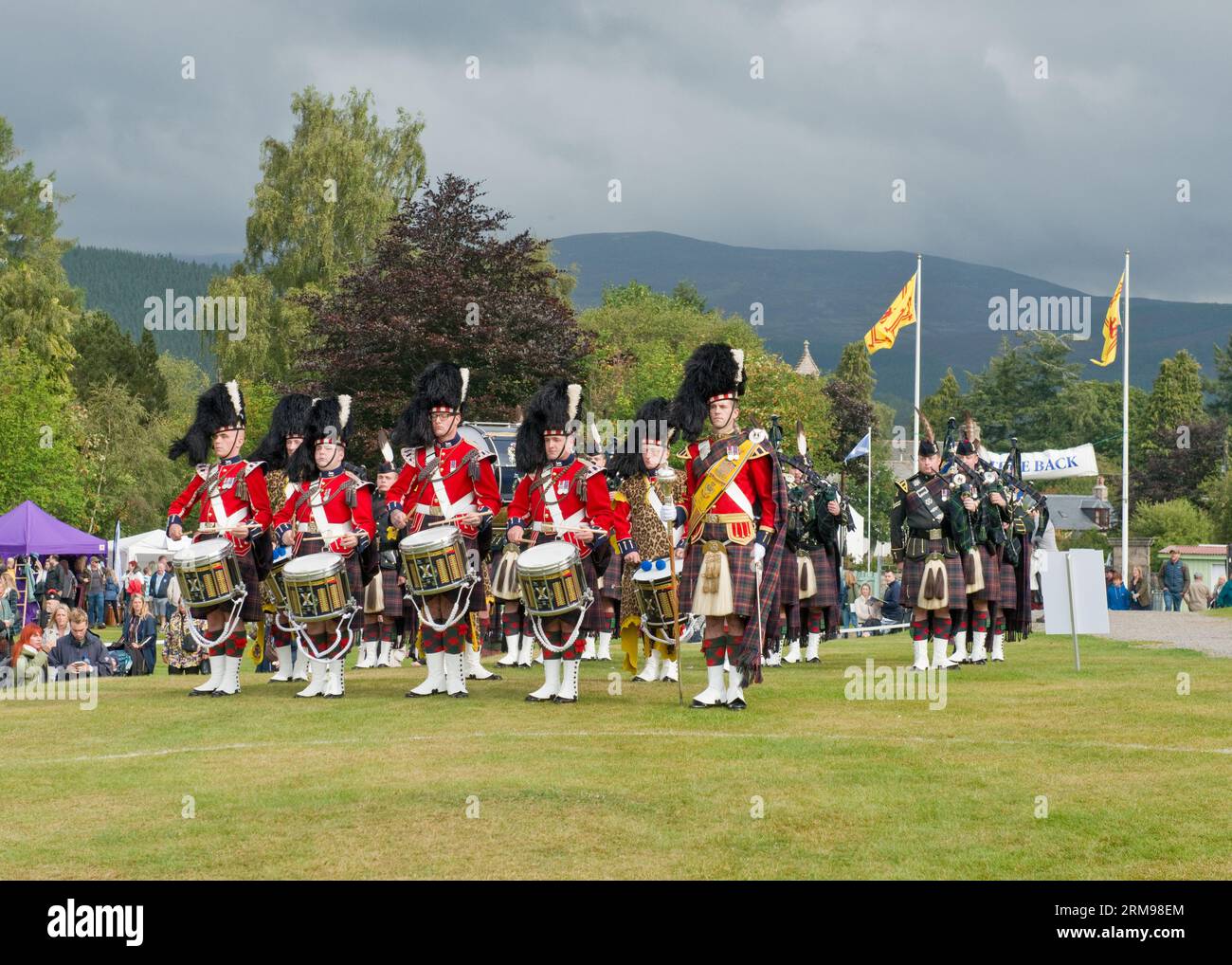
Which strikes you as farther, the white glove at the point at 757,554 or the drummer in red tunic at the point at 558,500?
the drummer in red tunic at the point at 558,500

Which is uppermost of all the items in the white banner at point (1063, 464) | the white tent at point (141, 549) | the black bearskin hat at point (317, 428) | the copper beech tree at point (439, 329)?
the copper beech tree at point (439, 329)

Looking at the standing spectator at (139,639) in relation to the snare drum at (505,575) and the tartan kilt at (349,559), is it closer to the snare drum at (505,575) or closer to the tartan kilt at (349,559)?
the snare drum at (505,575)

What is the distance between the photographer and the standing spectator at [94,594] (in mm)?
32156

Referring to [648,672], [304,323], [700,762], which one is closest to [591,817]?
[700,762]

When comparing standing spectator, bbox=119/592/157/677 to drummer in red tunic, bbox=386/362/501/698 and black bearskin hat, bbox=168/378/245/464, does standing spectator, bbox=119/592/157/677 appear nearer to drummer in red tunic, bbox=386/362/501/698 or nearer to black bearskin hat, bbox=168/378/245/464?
black bearskin hat, bbox=168/378/245/464

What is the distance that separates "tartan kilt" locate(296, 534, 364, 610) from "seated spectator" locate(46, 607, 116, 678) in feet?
14.8

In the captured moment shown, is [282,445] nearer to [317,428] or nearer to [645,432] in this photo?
[317,428]

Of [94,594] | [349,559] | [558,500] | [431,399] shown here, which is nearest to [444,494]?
[431,399]

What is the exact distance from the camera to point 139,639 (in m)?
18.4

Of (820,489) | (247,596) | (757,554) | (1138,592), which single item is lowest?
(1138,592)

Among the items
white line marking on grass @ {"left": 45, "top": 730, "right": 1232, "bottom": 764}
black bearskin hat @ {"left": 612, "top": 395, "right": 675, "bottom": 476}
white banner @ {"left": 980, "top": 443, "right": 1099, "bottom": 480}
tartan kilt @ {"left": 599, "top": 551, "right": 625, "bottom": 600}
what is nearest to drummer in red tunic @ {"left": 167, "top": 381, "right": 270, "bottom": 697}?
white line marking on grass @ {"left": 45, "top": 730, "right": 1232, "bottom": 764}

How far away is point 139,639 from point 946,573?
9.08 metres

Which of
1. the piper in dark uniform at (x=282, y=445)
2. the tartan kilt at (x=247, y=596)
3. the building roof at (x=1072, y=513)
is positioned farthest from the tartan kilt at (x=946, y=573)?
the building roof at (x=1072, y=513)
